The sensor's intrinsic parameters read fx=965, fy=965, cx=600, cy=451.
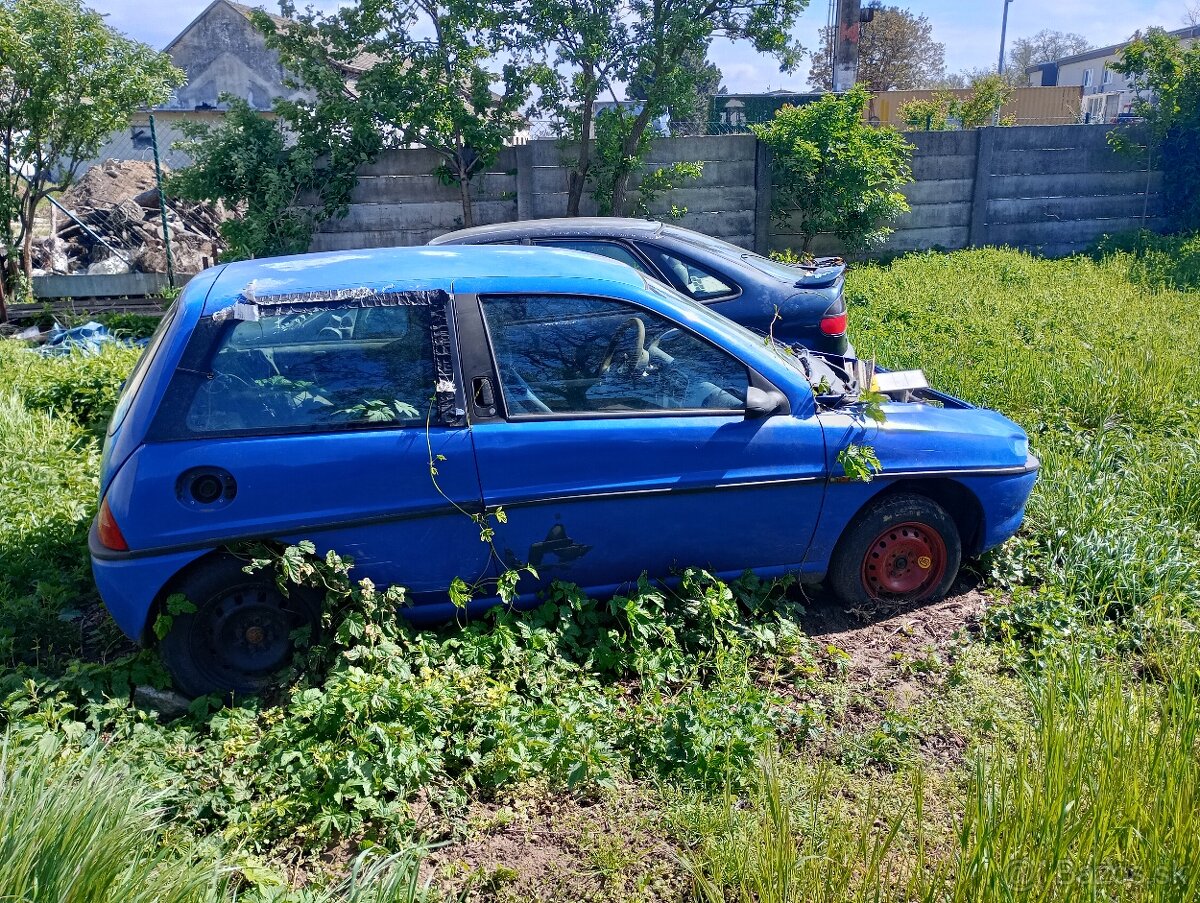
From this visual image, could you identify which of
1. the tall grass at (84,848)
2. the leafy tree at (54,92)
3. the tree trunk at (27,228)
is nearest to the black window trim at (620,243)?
the tall grass at (84,848)

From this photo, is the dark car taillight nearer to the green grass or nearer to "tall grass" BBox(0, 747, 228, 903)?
the green grass

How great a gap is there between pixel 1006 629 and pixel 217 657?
332 centimetres

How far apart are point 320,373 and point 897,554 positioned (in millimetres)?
2706

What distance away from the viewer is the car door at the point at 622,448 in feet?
12.9

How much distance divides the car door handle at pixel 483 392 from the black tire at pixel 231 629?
3.39ft

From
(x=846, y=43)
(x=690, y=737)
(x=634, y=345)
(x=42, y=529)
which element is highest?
(x=846, y=43)

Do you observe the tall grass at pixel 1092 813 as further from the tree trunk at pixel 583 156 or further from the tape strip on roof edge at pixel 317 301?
the tree trunk at pixel 583 156

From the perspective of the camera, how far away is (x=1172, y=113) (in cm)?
1438

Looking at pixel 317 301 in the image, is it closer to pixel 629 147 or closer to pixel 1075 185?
pixel 629 147

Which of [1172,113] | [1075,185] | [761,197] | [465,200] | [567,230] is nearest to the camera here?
[567,230]

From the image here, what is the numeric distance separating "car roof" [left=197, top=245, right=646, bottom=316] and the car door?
5.8 inches

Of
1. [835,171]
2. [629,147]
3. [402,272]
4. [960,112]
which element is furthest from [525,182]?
[960,112]

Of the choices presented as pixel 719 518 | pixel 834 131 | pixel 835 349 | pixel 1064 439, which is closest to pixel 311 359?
pixel 719 518

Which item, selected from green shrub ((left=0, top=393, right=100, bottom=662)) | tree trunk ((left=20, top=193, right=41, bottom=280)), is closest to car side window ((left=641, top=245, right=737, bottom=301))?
green shrub ((left=0, top=393, right=100, bottom=662))
